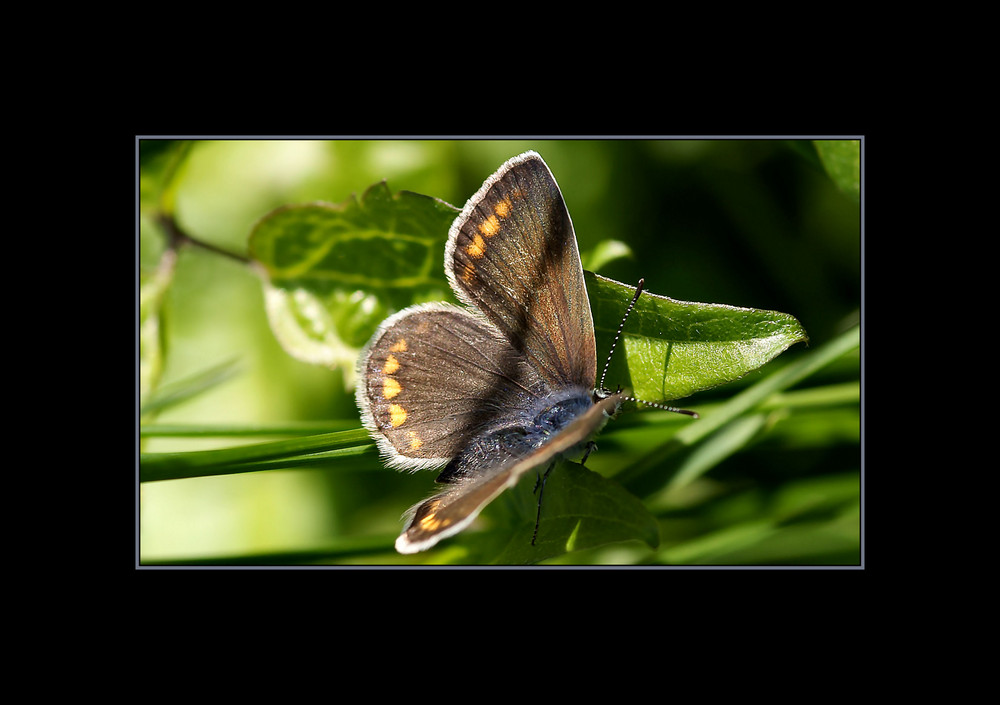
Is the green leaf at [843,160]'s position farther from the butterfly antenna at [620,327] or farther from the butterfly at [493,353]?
the butterfly at [493,353]

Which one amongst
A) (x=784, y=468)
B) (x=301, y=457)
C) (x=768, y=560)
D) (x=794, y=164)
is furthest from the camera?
(x=794, y=164)

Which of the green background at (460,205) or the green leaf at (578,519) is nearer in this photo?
the green leaf at (578,519)

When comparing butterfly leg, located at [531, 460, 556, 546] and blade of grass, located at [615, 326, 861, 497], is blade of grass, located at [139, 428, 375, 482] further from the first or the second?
blade of grass, located at [615, 326, 861, 497]

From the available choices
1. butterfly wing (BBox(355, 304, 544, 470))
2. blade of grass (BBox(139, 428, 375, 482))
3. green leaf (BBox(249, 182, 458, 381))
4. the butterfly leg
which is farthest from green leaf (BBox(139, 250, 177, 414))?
the butterfly leg

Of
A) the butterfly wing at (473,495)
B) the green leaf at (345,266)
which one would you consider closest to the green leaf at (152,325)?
the green leaf at (345,266)

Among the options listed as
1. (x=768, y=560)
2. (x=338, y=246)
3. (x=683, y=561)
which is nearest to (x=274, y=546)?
(x=338, y=246)

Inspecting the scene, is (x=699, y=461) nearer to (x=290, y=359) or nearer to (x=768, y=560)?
(x=768, y=560)
